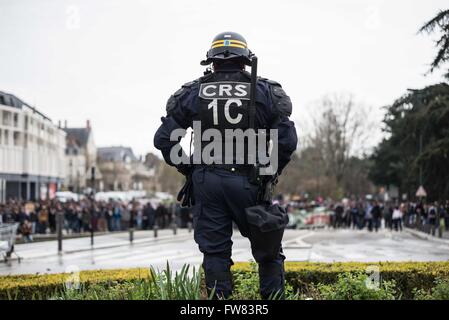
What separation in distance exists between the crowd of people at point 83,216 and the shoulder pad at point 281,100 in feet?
67.8

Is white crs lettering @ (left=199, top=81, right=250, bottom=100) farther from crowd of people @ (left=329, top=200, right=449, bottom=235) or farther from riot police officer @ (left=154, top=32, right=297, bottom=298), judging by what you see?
crowd of people @ (left=329, top=200, right=449, bottom=235)

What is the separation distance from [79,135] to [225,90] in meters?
111

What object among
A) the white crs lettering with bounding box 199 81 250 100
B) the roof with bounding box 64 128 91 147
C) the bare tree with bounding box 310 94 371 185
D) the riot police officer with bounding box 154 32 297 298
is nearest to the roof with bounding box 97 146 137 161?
the roof with bounding box 64 128 91 147

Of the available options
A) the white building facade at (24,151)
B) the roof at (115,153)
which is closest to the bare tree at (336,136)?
the white building facade at (24,151)

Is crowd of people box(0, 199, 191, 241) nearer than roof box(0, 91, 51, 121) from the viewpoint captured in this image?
Yes

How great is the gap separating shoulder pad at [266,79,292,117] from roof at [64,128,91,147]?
10829cm

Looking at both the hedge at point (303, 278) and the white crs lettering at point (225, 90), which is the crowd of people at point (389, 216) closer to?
the hedge at point (303, 278)

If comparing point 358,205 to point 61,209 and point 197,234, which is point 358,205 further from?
point 197,234

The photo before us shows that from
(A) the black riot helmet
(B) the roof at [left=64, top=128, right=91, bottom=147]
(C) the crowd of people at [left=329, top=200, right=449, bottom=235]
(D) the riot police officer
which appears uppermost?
(B) the roof at [left=64, top=128, right=91, bottom=147]

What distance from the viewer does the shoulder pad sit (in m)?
5.19

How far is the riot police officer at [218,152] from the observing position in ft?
16.7

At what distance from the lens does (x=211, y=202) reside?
518 centimetres
